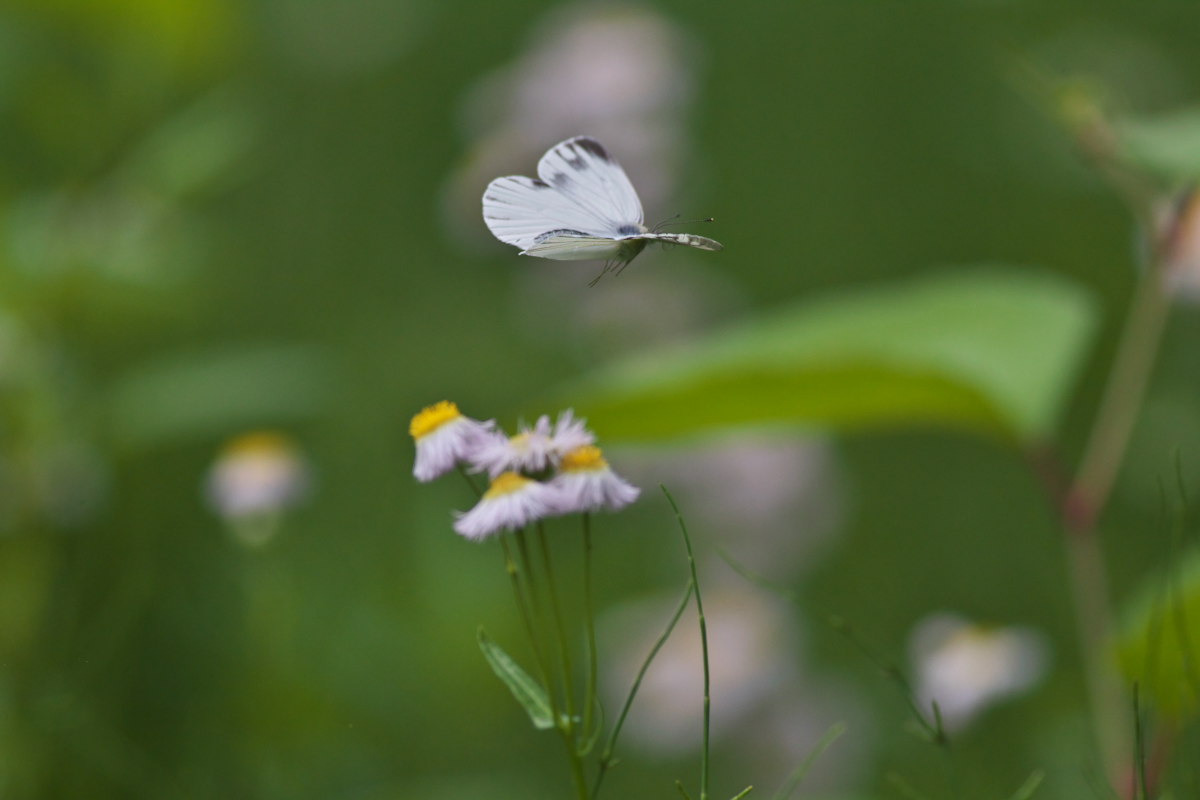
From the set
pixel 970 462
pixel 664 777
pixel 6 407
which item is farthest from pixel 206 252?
pixel 970 462

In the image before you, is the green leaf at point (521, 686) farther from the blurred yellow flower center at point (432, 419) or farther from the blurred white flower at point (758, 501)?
the blurred white flower at point (758, 501)

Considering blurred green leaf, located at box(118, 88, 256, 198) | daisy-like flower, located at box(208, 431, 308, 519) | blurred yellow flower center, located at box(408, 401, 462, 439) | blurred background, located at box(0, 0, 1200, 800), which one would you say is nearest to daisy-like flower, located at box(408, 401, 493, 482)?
blurred yellow flower center, located at box(408, 401, 462, 439)

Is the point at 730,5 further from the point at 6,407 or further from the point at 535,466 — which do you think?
the point at 535,466

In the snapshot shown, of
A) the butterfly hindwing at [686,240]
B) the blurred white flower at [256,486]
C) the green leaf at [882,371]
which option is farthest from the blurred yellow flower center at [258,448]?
the butterfly hindwing at [686,240]

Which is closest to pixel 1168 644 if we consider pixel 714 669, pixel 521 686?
pixel 521 686

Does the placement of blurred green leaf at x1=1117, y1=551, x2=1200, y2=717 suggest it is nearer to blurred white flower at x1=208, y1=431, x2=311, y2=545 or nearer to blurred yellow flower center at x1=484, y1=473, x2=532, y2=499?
blurred yellow flower center at x1=484, y1=473, x2=532, y2=499

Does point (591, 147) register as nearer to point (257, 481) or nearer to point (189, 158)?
point (257, 481)
